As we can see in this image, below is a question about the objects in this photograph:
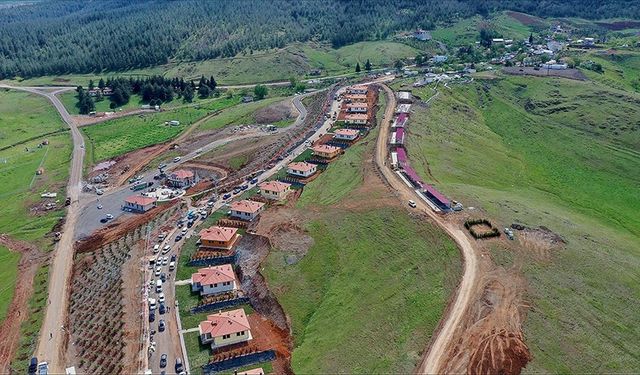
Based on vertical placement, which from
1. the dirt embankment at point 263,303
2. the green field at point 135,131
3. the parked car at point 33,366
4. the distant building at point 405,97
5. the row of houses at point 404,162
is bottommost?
the green field at point 135,131

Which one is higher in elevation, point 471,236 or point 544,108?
point 471,236

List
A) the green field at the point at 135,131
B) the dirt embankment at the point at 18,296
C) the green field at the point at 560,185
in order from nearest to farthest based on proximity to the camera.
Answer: the green field at the point at 560,185 < the dirt embankment at the point at 18,296 < the green field at the point at 135,131

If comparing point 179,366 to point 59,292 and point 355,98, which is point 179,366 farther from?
point 355,98

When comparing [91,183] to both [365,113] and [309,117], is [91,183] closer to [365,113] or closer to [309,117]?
[309,117]

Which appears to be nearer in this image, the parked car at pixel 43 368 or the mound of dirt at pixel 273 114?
the parked car at pixel 43 368

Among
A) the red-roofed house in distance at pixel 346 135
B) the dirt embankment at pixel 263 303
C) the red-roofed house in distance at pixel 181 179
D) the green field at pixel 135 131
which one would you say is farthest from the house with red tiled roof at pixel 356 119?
the dirt embankment at pixel 263 303

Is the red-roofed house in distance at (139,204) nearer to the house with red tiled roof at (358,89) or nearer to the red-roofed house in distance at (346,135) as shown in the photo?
the red-roofed house in distance at (346,135)

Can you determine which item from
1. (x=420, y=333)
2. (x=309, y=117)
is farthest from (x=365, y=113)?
(x=420, y=333)

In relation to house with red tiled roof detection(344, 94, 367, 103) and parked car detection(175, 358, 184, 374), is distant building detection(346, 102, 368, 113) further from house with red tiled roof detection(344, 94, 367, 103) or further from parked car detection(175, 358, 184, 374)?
parked car detection(175, 358, 184, 374)
